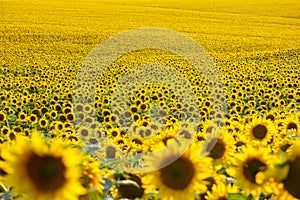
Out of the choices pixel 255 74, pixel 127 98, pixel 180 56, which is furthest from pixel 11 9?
pixel 127 98

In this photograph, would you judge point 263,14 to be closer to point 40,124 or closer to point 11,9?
point 11,9

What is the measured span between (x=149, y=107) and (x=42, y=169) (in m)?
10.0

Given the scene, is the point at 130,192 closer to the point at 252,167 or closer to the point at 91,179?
the point at 91,179

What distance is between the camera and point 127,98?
13.2 metres

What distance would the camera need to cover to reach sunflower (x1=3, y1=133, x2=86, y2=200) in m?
1.76

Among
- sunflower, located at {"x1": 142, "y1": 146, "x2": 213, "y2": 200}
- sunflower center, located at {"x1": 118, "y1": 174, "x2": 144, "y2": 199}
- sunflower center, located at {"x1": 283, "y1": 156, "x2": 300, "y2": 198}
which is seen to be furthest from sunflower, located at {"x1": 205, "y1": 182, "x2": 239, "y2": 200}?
sunflower center, located at {"x1": 283, "y1": 156, "x2": 300, "y2": 198}

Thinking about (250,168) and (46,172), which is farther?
(250,168)

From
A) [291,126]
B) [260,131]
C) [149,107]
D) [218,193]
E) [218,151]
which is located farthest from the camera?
[149,107]

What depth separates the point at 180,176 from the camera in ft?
6.59

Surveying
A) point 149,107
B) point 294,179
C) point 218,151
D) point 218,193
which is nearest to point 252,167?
point 218,193

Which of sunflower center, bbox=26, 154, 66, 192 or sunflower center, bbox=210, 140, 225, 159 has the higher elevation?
sunflower center, bbox=210, 140, 225, 159

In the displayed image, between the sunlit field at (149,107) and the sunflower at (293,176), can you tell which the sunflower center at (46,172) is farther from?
the sunflower at (293,176)

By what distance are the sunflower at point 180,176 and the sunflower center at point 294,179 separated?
0.30 m

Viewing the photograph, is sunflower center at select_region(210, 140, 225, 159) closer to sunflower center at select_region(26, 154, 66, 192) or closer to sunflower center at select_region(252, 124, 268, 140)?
sunflower center at select_region(26, 154, 66, 192)
